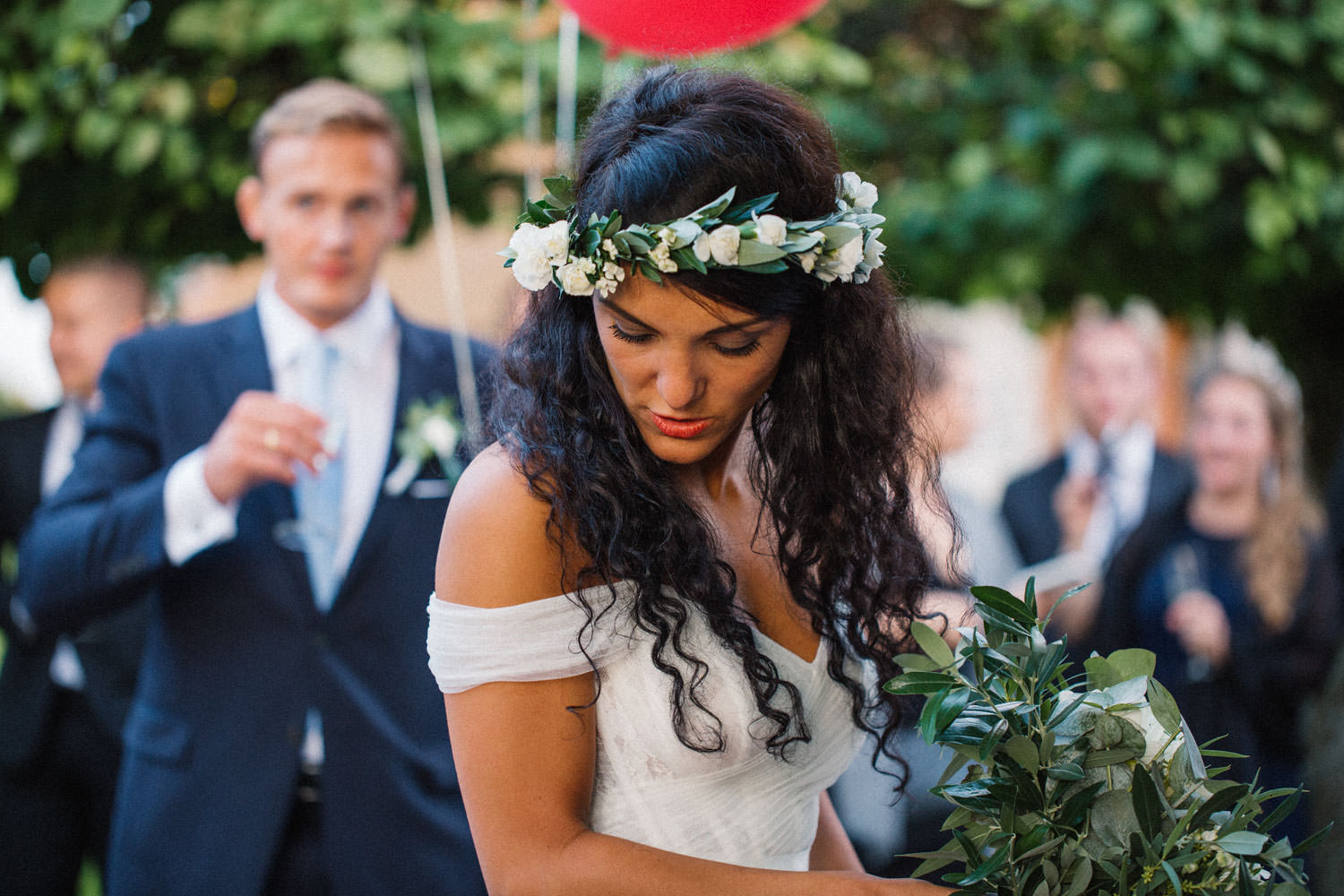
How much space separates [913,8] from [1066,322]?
4.70 feet

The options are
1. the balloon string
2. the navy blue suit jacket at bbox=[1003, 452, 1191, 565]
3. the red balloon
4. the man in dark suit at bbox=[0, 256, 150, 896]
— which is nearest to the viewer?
the red balloon

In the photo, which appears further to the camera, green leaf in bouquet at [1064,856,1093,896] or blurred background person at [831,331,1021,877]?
blurred background person at [831,331,1021,877]

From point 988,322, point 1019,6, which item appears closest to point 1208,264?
point 1019,6

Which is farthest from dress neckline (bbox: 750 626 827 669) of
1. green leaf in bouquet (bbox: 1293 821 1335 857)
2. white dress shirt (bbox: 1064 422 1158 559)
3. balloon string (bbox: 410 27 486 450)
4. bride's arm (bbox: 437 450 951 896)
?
white dress shirt (bbox: 1064 422 1158 559)

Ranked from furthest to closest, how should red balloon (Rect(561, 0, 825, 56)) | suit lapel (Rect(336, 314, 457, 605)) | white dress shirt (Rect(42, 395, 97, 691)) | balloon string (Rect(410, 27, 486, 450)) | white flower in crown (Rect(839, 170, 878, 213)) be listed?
white dress shirt (Rect(42, 395, 97, 691)) < balloon string (Rect(410, 27, 486, 450)) < suit lapel (Rect(336, 314, 457, 605)) < red balloon (Rect(561, 0, 825, 56)) < white flower in crown (Rect(839, 170, 878, 213))

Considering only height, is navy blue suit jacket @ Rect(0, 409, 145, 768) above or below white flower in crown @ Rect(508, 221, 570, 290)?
below

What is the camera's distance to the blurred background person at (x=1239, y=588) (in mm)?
3781

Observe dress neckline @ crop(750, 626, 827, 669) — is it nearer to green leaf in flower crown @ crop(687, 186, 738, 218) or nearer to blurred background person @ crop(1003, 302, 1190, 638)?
green leaf in flower crown @ crop(687, 186, 738, 218)

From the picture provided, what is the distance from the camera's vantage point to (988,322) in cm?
1193

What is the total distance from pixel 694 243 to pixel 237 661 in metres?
1.67

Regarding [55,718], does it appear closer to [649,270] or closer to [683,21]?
[683,21]

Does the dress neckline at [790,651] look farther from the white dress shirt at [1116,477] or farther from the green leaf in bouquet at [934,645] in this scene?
the white dress shirt at [1116,477]

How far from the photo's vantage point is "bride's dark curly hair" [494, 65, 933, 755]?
149cm

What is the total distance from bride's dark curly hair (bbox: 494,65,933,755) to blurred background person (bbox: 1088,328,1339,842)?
2.34 meters
